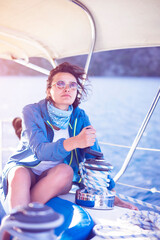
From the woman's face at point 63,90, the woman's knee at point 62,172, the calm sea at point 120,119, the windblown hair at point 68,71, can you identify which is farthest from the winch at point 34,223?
the calm sea at point 120,119

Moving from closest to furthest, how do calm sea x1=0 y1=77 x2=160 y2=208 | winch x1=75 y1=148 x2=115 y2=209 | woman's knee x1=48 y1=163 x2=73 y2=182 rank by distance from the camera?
woman's knee x1=48 y1=163 x2=73 y2=182 < winch x1=75 y1=148 x2=115 y2=209 < calm sea x1=0 y1=77 x2=160 y2=208

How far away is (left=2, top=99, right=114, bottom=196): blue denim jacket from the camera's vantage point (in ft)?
5.19

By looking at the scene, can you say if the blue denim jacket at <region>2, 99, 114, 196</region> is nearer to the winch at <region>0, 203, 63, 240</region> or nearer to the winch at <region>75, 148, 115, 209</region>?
the winch at <region>75, 148, 115, 209</region>

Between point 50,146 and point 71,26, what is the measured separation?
3.58 feet

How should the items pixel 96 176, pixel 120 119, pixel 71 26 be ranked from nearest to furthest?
pixel 96 176 < pixel 71 26 < pixel 120 119

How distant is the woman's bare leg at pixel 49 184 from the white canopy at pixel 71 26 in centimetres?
98

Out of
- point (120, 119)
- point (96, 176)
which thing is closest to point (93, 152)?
point (96, 176)

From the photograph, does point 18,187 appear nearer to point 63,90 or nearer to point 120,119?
point 63,90

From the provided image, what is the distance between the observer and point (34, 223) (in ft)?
2.70

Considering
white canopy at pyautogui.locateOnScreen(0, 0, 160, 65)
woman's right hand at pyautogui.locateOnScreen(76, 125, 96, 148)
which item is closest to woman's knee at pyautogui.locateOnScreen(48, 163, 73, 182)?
woman's right hand at pyautogui.locateOnScreen(76, 125, 96, 148)

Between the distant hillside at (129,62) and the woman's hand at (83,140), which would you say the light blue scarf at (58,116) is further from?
the distant hillside at (129,62)

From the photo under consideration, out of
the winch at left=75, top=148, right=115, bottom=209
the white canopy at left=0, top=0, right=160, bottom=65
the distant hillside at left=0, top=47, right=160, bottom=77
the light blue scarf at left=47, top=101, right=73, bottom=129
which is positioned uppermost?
the distant hillside at left=0, top=47, right=160, bottom=77

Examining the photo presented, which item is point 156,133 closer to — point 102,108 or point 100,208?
point 102,108

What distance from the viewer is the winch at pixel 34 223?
83 cm
